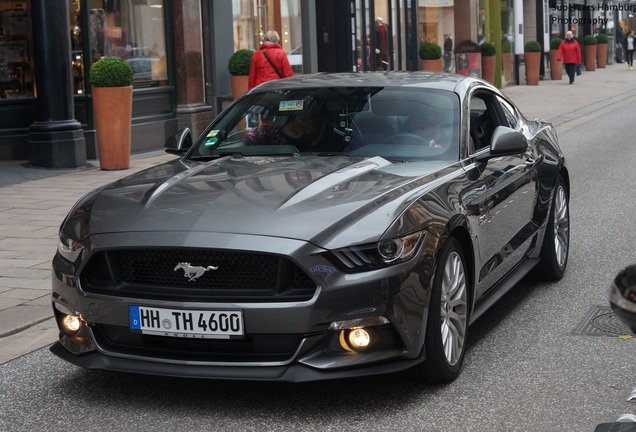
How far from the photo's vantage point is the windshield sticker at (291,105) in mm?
6203

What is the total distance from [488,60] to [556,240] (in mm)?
25330

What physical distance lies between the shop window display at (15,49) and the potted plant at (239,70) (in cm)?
406

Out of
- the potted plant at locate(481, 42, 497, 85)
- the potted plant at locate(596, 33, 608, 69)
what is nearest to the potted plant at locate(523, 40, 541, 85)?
the potted plant at locate(481, 42, 497, 85)

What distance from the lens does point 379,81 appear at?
6.41m

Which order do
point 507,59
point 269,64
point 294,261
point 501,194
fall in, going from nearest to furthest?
point 294,261, point 501,194, point 269,64, point 507,59

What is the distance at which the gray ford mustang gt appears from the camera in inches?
179

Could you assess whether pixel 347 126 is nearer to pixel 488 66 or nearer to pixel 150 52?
pixel 150 52

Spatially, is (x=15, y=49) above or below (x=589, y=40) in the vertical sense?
above

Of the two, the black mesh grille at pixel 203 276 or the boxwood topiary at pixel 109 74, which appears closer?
the black mesh grille at pixel 203 276

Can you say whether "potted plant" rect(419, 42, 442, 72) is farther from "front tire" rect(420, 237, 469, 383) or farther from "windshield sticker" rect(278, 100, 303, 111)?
"front tire" rect(420, 237, 469, 383)

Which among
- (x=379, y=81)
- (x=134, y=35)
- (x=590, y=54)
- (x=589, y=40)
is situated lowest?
(x=590, y=54)

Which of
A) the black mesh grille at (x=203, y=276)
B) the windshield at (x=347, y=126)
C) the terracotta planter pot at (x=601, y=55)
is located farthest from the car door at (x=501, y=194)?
the terracotta planter pot at (x=601, y=55)

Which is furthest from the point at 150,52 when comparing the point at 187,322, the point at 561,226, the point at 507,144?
the point at 187,322

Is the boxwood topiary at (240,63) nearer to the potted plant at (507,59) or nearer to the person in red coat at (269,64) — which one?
the person in red coat at (269,64)
